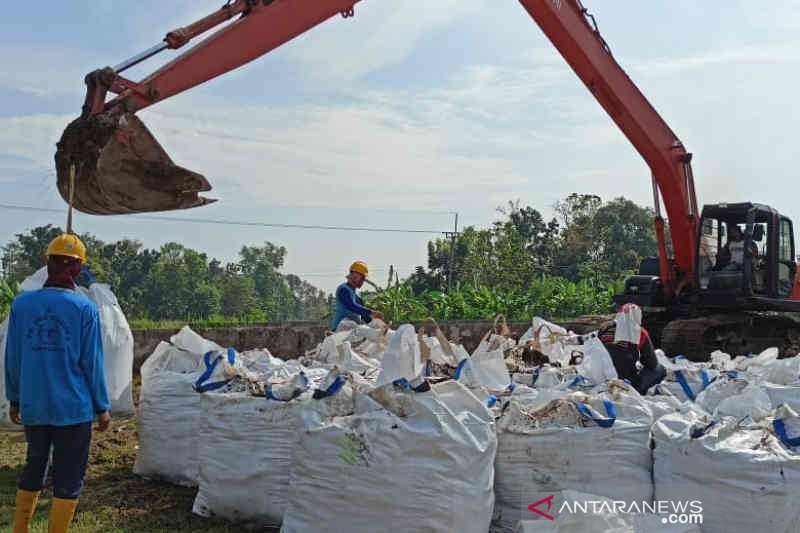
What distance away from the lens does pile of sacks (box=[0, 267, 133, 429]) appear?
201 inches

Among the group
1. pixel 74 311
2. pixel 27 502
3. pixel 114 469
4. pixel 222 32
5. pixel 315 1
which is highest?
pixel 315 1

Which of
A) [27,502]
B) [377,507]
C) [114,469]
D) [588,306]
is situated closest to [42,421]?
[27,502]

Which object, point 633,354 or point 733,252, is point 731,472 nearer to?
point 633,354

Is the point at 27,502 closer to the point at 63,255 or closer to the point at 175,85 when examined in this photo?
the point at 63,255

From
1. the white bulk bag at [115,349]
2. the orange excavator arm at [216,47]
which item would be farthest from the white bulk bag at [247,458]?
the orange excavator arm at [216,47]

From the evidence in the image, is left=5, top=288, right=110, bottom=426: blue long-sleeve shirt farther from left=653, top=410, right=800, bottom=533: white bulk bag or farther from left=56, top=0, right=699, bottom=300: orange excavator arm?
left=653, top=410, right=800, bottom=533: white bulk bag

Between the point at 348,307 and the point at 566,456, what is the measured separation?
3660 mm

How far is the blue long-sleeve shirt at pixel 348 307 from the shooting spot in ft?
23.3

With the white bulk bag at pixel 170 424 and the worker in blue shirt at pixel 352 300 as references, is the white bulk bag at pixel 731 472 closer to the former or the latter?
the white bulk bag at pixel 170 424

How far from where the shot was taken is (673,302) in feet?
33.1

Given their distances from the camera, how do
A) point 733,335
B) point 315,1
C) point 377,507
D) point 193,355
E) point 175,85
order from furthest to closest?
point 733,335 → point 315,1 → point 175,85 → point 193,355 → point 377,507

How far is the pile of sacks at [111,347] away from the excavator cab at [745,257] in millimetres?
6801

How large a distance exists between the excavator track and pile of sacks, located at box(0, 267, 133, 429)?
20.6 feet

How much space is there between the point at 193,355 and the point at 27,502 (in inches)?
72.4
